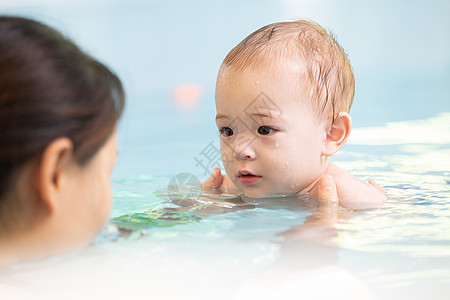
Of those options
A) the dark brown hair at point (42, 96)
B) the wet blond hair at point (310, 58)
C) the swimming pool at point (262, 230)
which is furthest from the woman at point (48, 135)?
the wet blond hair at point (310, 58)

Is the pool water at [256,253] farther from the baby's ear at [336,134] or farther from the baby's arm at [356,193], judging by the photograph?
the baby's ear at [336,134]

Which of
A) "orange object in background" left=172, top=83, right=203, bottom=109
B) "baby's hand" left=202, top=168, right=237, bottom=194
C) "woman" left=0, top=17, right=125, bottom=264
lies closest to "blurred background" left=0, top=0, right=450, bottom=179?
"orange object in background" left=172, top=83, right=203, bottom=109

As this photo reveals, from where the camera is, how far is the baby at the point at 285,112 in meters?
2.24

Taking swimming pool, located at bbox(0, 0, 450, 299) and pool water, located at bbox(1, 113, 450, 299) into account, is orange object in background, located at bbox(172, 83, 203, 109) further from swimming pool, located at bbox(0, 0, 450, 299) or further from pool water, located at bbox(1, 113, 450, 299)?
pool water, located at bbox(1, 113, 450, 299)

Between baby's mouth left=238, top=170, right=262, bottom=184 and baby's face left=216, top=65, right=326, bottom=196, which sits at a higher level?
baby's face left=216, top=65, right=326, bottom=196

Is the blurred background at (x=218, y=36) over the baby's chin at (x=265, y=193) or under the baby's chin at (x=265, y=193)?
over

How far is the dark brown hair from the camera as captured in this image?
3.85ft

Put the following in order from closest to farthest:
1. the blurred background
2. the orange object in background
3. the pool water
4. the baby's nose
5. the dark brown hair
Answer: the dark brown hair
the pool water
the baby's nose
the orange object in background
the blurred background

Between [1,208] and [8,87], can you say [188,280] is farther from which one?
[8,87]

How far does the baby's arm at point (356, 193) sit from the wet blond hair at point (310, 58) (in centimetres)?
27

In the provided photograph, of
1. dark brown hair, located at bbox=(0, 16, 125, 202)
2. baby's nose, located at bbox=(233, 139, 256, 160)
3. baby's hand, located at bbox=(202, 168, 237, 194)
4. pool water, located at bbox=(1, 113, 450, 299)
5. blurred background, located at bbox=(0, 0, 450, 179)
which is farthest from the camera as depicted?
blurred background, located at bbox=(0, 0, 450, 179)

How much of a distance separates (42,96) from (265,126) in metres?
1.18

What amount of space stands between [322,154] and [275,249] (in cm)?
82

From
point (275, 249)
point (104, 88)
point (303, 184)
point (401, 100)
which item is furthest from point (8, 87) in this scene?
point (401, 100)
